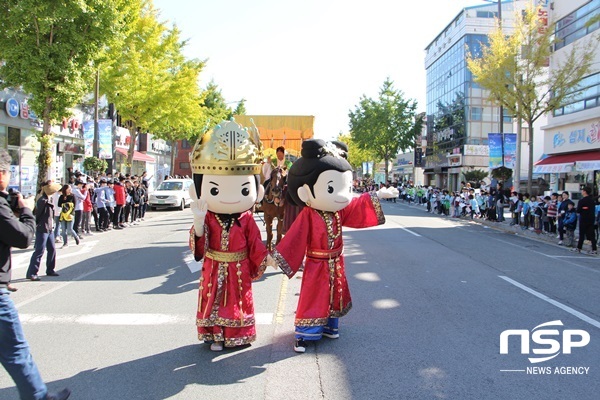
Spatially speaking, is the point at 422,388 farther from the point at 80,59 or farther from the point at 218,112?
the point at 218,112

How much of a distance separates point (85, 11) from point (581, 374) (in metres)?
14.6

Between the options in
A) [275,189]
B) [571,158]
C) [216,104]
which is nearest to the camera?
[275,189]

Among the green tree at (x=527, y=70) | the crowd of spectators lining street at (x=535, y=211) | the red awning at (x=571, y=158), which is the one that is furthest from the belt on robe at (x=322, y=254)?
the red awning at (x=571, y=158)

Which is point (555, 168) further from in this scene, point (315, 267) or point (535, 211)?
point (315, 267)

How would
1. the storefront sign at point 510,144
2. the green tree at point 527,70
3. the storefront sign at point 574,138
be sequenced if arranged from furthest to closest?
the storefront sign at point 510,144, the storefront sign at point 574,138, the green tree at point 527,70

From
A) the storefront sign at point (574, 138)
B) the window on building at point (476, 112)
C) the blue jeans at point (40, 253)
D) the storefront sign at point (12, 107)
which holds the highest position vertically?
the window on building at point (476, 112)

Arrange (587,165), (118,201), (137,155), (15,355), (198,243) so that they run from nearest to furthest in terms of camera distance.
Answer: (15,355), (198,243), (118,201), (587,165), (137,155)

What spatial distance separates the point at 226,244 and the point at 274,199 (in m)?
4.95

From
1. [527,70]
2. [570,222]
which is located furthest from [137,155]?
[570,222]

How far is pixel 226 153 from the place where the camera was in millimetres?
4895

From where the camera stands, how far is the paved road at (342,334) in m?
4.12

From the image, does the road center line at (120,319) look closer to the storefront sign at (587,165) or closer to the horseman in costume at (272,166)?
the horseman in costume at (272,166)

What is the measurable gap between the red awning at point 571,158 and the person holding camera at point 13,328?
921 inches

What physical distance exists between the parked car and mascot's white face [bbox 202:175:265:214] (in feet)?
69.1
